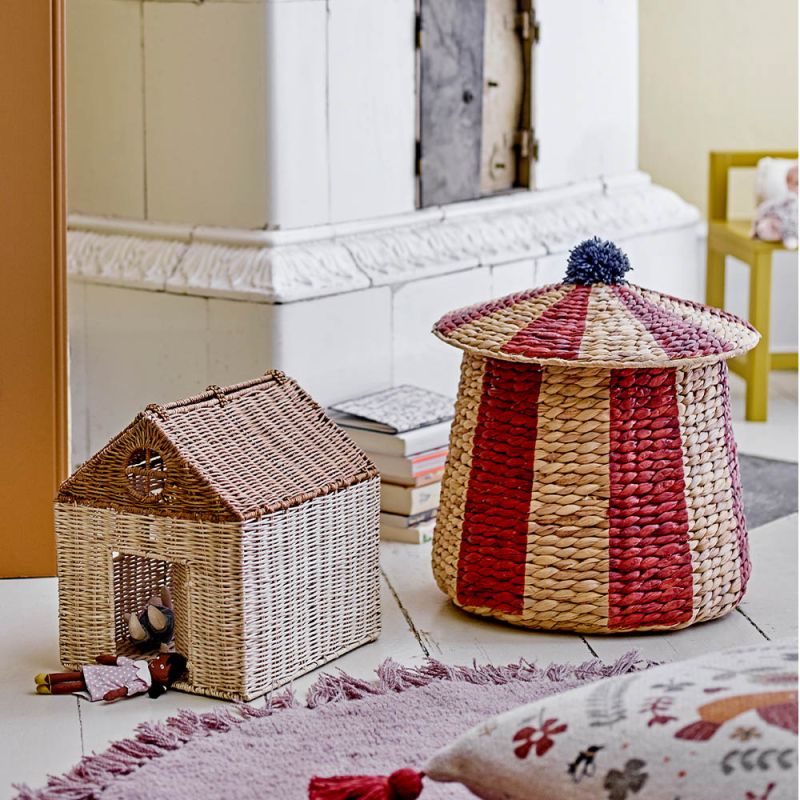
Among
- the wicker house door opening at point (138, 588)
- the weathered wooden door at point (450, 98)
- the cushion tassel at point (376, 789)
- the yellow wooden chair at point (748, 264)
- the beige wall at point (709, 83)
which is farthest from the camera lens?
the beige wall at point (709, 83)

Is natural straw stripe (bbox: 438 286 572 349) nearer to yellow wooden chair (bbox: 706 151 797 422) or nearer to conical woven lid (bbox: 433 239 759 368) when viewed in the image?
conical woven lid (bbox: 433 239 759 368)

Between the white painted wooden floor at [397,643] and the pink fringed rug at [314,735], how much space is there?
0.06 meters

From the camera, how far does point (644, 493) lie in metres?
2.03

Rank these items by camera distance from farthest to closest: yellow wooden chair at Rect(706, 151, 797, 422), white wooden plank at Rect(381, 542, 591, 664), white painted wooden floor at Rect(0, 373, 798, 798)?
yellow wooden chair at Rect(706, 151, 797, 422) → white wooden plank at Rect(381, 542, 591, 664) → white painted wooden floor at Rect(0, 373, 798, 798)

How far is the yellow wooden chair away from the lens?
11.3 feet

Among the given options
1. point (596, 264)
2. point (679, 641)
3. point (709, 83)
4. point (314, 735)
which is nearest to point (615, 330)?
point (596, 264)

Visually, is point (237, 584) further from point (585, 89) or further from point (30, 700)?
point (585, 89)

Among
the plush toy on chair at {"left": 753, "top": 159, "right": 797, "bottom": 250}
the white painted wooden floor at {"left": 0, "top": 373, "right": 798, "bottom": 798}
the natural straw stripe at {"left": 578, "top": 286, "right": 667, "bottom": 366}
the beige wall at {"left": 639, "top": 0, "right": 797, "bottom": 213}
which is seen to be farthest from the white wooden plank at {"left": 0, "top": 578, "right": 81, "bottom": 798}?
the beige wall at {"left": 639, "top": 0, "right": 797, "bottom": 213}

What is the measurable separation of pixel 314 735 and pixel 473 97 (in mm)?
1738

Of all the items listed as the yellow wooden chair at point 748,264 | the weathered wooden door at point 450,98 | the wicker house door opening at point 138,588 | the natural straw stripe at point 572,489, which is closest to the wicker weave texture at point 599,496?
the natural straw stripe at point 572,489

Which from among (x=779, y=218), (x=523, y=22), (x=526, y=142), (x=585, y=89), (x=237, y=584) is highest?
(x=523, y=22)

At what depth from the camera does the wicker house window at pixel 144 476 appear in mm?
1864

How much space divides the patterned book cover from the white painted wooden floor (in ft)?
0.71

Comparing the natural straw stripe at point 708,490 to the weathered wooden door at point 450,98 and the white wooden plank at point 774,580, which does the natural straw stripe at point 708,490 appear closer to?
the white wooden plank at point 774,580
